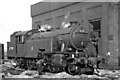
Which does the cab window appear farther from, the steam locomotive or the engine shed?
the engine shed

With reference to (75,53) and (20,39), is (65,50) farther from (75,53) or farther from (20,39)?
(20,39)

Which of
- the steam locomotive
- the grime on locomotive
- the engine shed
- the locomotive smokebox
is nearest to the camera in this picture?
the grime on locomotive

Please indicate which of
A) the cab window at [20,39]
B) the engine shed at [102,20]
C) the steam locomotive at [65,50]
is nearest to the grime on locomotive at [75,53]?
the steam locomotive at [65,50]

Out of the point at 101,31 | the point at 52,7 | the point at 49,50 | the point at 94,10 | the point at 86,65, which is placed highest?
the point at 52,7

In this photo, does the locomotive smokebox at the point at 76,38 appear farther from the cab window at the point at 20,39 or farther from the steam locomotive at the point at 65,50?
the cab window at the point at 20,39

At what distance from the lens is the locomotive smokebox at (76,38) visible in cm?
1427

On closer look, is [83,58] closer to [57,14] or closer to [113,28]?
[113,28]

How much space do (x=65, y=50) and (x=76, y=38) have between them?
3.48ft

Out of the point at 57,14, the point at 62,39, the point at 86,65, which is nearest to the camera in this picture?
the point at 86,65

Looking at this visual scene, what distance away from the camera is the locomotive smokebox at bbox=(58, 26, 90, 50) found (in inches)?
562

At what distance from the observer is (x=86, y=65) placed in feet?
44.2

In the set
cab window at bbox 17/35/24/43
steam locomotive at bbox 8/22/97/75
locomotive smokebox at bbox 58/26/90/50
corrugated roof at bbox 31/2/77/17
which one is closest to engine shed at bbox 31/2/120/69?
corrugated roof at bbox 31/2/77/17

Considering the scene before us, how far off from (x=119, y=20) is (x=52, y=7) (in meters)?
14.9

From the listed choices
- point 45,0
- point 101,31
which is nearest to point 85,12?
point 101,31
